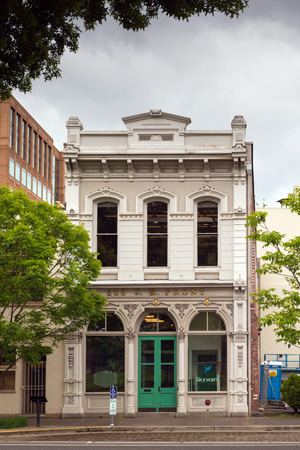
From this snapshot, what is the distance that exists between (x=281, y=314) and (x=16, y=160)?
2471 inches

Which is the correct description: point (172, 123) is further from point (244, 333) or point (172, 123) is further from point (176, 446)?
point (176, 446)

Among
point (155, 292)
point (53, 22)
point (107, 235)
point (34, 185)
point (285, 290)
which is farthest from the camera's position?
point (34, 185)

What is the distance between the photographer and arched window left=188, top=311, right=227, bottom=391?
2417cm

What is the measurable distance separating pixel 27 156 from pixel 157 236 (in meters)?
63.7

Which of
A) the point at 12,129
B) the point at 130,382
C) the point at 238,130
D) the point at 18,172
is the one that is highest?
the point at 12,129

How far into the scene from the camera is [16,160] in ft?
265

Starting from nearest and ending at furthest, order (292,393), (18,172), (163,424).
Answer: (163,424) → (292,393) → (18,172)

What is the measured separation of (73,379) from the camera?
2411 centimetres

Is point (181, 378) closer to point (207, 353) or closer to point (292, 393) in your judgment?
point (207, 353)

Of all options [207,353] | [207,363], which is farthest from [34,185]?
[207,363]

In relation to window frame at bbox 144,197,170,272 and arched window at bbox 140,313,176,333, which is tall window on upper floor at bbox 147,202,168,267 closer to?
window frame at bbox 144,197,170,272

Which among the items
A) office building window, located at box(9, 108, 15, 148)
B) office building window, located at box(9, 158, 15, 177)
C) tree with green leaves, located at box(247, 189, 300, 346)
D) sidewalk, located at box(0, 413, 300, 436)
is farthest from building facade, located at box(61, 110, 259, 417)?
office building window, located at box(9, 108, 15, 148)

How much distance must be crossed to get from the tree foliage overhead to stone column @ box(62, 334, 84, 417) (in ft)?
54.7

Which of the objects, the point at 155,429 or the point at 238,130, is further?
the point at 238,130
